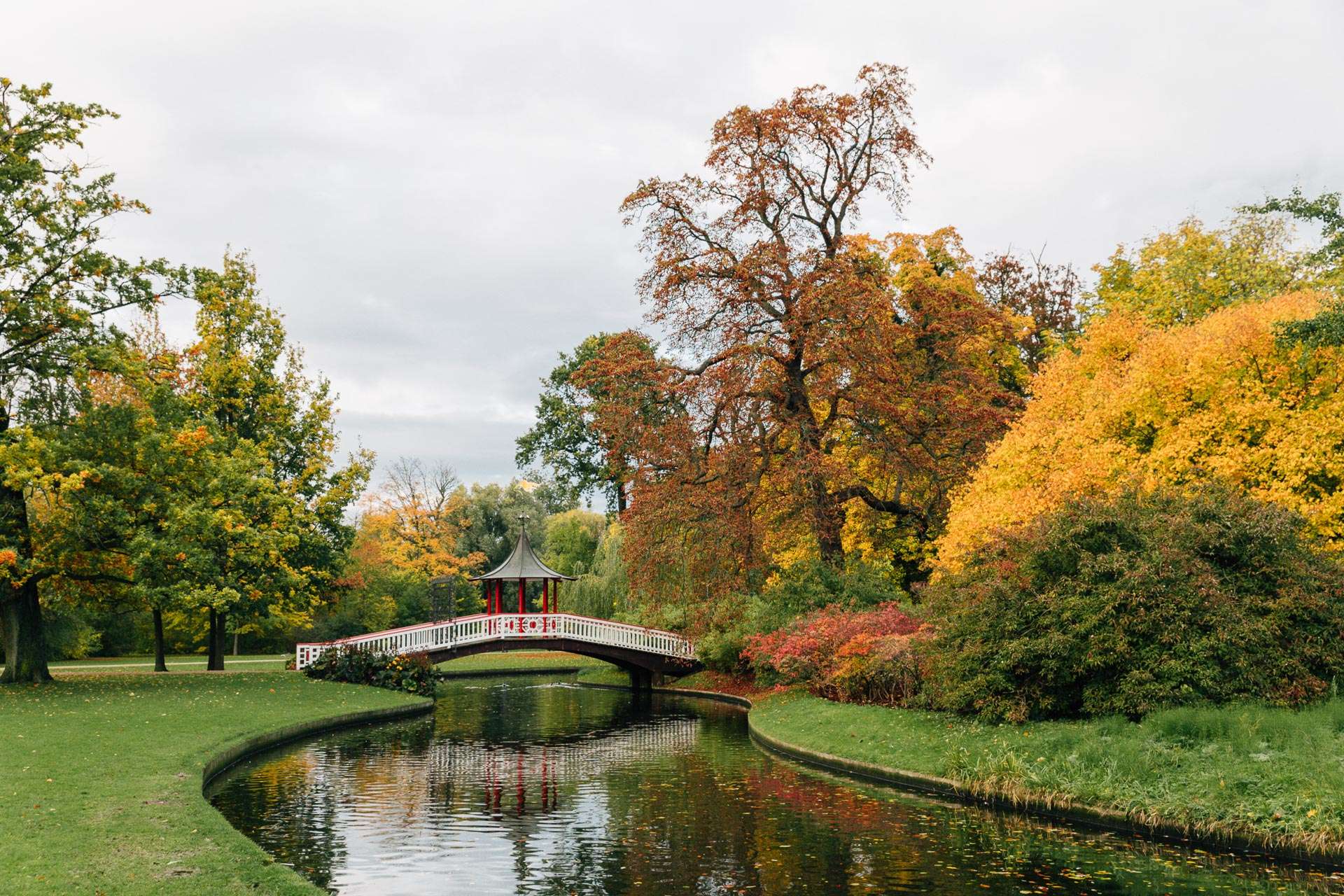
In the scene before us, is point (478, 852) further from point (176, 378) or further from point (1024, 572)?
point (176, 378)

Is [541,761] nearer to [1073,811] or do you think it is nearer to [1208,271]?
[1073,811]

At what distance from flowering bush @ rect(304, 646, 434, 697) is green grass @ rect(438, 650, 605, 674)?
11.9m

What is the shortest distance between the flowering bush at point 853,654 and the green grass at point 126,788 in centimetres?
1079

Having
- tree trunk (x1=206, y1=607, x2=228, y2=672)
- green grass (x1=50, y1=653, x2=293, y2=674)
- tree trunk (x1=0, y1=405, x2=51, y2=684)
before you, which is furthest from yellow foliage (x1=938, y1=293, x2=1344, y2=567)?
green grass (x1=50, y1=653, x2=293, y2=674)

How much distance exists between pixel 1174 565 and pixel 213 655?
98.2 feet

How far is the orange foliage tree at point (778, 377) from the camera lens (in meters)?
28.9

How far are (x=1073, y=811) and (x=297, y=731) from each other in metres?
15.7

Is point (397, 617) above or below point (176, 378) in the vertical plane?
below

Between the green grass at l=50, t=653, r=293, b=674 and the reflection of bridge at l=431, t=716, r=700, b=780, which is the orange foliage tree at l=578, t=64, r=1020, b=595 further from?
the green grass at l=50, t=653, r=293, b=674

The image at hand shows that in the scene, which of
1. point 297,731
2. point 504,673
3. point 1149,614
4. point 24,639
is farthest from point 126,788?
point 504,673

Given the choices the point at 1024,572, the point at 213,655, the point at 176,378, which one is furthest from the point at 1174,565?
the point at 213,655

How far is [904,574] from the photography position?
34.7 meters

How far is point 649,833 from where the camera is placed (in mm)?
12781

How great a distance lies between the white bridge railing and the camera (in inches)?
1312
